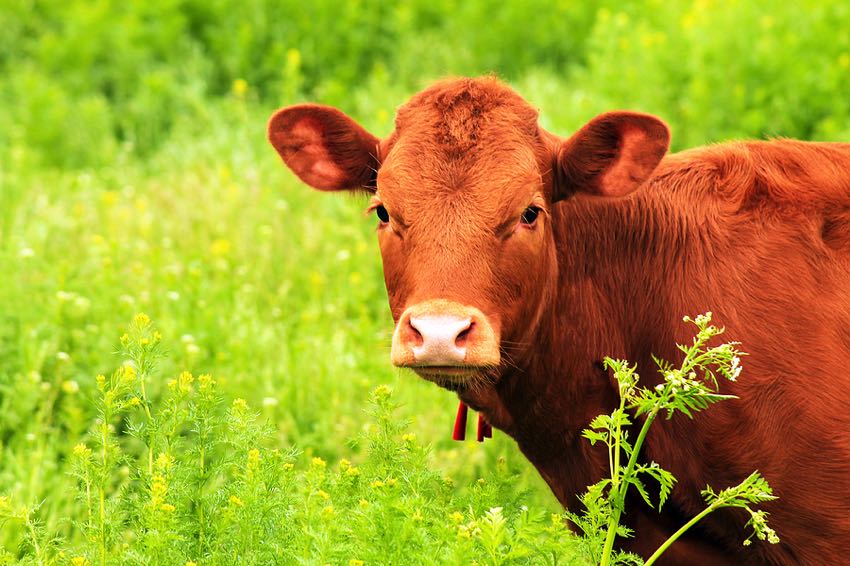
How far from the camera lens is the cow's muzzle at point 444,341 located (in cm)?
407

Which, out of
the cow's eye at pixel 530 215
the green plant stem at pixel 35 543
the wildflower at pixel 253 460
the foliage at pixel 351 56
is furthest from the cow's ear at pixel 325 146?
the foliage at pixel 351 56

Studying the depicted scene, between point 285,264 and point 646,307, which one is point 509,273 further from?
point 285,264

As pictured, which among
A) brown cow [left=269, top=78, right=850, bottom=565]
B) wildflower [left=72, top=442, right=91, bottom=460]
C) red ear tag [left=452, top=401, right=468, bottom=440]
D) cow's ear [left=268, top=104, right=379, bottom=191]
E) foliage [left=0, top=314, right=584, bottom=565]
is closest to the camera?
foliage [left=0, top=314, right=584, bottom=565]

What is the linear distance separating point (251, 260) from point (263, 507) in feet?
14.8

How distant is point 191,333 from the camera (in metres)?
7.13

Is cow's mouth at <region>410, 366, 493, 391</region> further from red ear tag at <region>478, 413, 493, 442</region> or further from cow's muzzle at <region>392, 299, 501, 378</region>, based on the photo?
red ear tag at <region>478, 413, 493, 442</region>

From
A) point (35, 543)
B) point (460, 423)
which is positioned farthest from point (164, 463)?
point (460, 423)

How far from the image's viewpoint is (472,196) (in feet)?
14.5

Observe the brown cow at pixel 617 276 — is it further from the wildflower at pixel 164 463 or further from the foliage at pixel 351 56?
the foliage at pixel 351 56

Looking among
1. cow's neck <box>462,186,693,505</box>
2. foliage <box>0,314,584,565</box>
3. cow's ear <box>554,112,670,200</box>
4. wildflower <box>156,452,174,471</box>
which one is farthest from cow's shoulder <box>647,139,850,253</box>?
wildflower <box>156,452,174,471</box>

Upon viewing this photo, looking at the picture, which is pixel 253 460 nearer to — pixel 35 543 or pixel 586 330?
pixel 35 543

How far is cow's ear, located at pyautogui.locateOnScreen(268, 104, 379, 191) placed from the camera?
503cm

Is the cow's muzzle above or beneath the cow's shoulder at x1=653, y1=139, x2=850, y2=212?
beneath

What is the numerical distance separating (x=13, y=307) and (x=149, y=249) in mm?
1656
